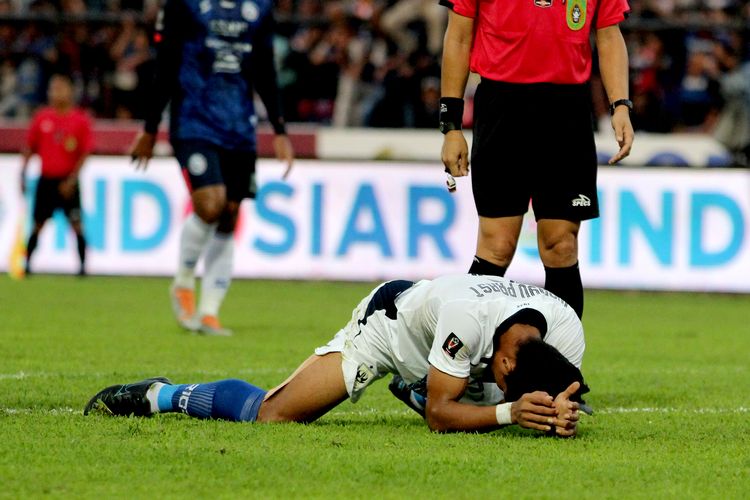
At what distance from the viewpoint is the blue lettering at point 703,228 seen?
47.1 feet

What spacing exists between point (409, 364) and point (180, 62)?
4.69 m

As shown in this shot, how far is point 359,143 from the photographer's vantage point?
59.3 feet

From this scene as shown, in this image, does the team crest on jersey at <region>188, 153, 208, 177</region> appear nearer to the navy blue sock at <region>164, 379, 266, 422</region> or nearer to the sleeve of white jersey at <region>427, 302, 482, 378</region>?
the navy blue sock at <region>164, 379, 266, 422</region>

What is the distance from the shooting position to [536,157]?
6.77m

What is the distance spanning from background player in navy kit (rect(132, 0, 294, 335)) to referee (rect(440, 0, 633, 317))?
340cm

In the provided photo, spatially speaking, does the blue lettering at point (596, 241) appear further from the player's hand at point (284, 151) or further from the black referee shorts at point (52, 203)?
the black referee shorts at point (52, 203)

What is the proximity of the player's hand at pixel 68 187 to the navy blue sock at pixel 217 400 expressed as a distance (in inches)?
374

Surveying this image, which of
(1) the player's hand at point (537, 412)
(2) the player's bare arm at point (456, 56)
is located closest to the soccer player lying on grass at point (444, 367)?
(1) the player's hand at point (537, 412)

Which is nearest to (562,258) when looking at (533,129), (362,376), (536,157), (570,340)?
(536,157)

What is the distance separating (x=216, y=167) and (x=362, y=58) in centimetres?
934

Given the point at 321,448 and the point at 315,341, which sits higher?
the point at 321,448

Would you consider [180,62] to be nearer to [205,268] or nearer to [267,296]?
[205,268]

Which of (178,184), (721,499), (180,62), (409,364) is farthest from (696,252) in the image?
(721,499)

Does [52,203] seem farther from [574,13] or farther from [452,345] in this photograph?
[452,345]
